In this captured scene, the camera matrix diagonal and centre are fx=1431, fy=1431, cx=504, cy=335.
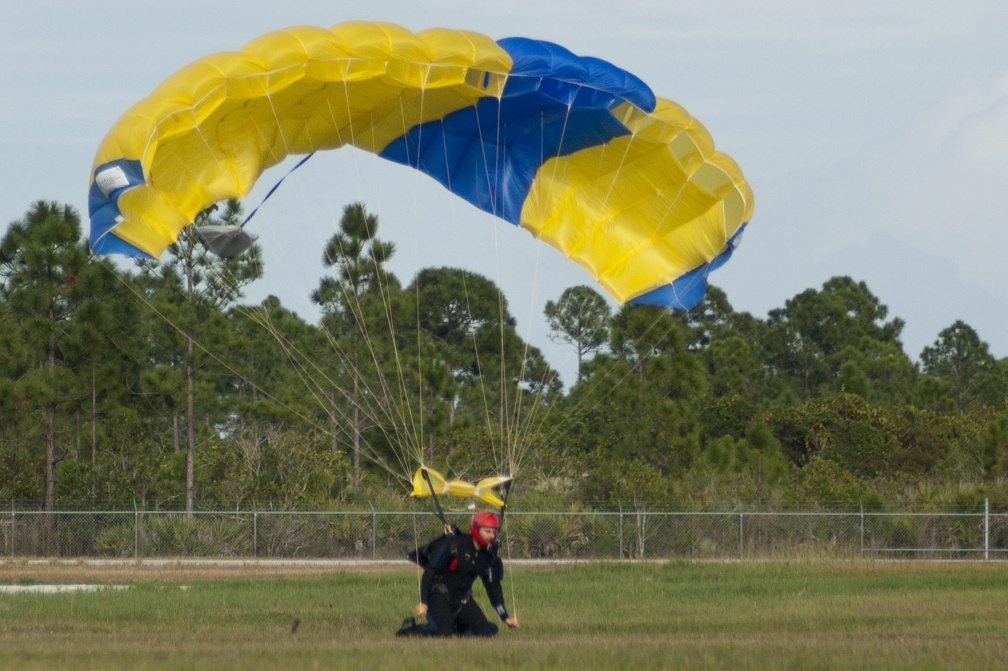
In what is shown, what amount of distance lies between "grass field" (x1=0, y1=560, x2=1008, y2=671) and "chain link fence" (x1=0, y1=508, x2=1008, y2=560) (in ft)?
11.3

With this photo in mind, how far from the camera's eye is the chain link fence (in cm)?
2619

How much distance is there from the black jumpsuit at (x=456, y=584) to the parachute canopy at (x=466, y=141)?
12.9ft

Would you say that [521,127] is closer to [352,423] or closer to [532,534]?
[352,423]

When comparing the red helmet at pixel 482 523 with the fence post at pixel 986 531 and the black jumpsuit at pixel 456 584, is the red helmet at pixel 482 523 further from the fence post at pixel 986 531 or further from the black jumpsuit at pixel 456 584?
the fence post at pixel 986 531

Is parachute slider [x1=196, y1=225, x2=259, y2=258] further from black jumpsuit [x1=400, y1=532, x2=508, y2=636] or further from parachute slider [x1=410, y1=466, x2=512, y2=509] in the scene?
black jumpsuit [x1=400, y1=532, x2=508, y2=636]

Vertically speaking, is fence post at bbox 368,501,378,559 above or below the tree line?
below

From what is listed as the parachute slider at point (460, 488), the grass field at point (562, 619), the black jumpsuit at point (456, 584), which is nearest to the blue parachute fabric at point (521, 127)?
the parachute slider at point (460, 488)

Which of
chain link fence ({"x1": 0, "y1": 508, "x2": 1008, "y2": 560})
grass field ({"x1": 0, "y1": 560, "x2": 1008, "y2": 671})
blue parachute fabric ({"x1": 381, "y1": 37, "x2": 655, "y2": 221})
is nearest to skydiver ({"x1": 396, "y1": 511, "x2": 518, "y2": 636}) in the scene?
grass field ({"x1": 0, "y1": 560, "x2": 1008, "y2": 671})

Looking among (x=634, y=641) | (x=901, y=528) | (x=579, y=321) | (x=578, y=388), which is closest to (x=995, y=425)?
(x=901, y=528)

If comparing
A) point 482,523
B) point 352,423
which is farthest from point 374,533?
point 482,523

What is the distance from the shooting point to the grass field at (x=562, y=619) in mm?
9070

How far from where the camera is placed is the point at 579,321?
1747 inches

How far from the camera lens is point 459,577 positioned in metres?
11.6

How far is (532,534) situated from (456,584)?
1567cm
